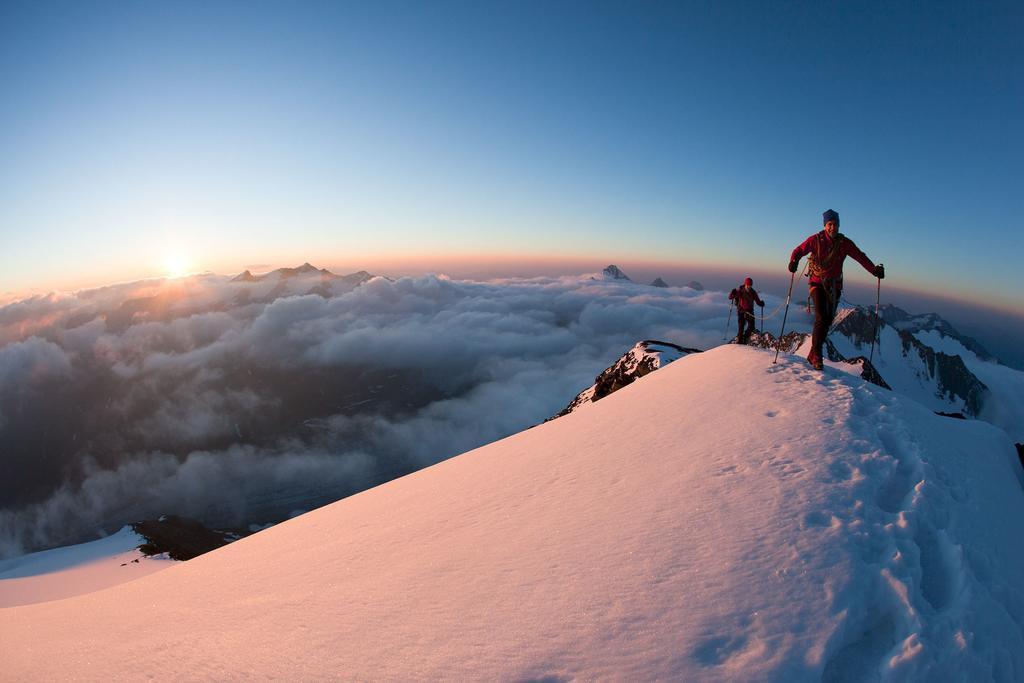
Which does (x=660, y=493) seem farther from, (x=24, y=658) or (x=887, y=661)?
(x=24, y=658)

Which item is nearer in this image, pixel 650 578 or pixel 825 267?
pixel 650 578

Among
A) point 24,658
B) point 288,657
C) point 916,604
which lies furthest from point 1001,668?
point 24,658

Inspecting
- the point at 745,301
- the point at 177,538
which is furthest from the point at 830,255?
the point at 177,538

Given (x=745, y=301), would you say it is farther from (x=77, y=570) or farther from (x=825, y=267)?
(x=77, y=570)

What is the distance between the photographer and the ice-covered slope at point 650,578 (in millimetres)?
2912

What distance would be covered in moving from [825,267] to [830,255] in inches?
10.5

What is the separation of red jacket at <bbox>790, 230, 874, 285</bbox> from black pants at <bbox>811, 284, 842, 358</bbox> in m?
0.21

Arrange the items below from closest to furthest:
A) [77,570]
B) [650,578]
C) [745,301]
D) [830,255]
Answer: [650,578] → [830,255] → [745,301] → [77,570]

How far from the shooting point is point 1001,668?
9.76ft

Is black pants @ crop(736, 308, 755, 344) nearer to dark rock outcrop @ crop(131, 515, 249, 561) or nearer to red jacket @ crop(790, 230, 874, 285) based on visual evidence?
red jacket @ crop(790, 230, 874, 285)

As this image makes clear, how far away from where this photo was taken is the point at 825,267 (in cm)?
927

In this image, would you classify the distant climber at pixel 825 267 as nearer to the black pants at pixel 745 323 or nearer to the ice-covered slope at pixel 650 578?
the ice-covered slope at pixel 650 578

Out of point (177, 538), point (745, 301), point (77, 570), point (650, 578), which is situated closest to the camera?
point (650, 578)

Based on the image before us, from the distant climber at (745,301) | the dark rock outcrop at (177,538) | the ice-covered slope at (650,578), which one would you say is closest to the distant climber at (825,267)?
the ice-covered slope at (650,578)
